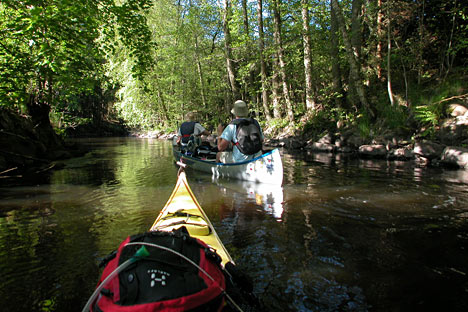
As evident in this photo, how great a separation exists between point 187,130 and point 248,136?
3.72 metres

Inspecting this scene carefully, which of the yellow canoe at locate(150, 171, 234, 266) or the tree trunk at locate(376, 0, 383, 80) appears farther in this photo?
the tree trunk at locate(376, 0, 383, 80)

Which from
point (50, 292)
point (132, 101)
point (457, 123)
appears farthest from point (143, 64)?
point (132, 101)

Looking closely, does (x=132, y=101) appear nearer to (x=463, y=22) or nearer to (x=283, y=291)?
(x=463, y=22)

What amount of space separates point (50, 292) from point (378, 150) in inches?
451

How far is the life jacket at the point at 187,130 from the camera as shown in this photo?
10123 millimetres

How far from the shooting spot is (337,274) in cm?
288

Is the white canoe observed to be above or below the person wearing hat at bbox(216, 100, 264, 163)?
below

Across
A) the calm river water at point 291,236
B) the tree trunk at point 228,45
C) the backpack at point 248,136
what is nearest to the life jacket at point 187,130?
the calm river water at point 291,236

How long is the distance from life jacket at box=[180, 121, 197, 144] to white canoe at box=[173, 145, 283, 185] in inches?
74.5

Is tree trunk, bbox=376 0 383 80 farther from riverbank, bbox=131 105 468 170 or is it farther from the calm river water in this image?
the calm river water

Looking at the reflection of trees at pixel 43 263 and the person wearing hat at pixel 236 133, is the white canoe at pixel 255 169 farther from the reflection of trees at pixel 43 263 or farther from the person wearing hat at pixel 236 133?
the reflection of trees at pixel 43 263

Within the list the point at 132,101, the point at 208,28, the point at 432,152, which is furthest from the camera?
the point at 132,101

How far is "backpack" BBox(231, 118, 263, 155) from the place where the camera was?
6.89 meters

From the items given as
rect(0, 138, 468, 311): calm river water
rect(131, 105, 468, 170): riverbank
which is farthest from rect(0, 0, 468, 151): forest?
rect(0, 138, 468, 311): calm river water
